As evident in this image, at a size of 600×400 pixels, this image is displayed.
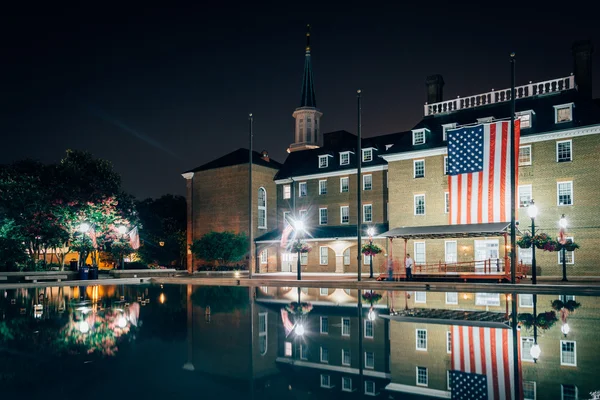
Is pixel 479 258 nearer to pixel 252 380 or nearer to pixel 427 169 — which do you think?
pixel 427 169

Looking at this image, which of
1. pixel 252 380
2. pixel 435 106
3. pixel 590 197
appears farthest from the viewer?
pixel 435 106

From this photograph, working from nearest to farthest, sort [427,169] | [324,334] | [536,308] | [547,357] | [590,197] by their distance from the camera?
[547,357] < [324,334] < [536,308] < [590,197] < [427,169]

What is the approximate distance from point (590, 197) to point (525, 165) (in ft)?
15.4

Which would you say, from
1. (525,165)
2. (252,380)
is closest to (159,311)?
(252,380)

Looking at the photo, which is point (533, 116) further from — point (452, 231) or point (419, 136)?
point (452, 231)

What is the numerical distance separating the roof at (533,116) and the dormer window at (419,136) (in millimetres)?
338

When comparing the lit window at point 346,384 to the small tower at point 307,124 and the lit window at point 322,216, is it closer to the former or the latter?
the lit window at point 322,216

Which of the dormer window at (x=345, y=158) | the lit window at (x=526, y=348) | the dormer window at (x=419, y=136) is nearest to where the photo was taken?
the lit window at (x=526, y=348)

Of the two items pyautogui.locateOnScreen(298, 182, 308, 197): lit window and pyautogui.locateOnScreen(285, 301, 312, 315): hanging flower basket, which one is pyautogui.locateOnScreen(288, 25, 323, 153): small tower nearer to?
pyautogui.locateOnScreen(298, 182, 308, 197): lit window

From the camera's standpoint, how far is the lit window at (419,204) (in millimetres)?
41128

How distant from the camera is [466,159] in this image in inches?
1437

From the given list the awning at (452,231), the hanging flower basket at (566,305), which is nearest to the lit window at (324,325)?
the hanging flower basket at (566,305)

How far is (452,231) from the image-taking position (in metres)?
35.0

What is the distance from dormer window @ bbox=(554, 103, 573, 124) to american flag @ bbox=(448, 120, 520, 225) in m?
4.42
